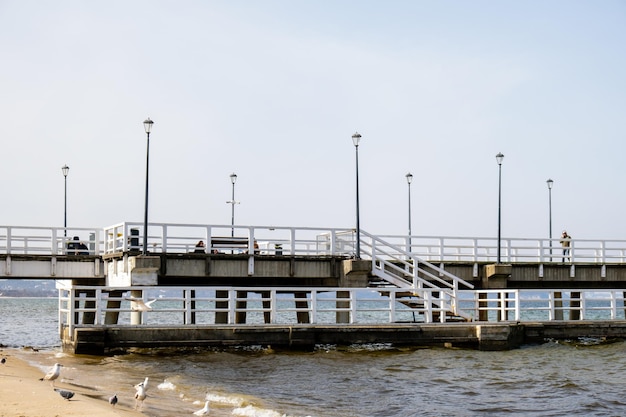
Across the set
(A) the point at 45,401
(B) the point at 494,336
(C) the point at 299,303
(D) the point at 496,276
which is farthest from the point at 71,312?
(D) the point at 496,276

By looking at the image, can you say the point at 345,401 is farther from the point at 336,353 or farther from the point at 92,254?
the point at 92,254

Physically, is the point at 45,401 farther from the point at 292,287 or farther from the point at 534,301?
the point at 534,301

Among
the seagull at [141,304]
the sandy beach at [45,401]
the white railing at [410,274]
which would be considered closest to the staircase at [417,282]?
the white railing at [410,274]

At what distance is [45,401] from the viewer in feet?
48.0

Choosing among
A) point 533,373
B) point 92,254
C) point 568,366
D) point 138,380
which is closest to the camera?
point 138,380

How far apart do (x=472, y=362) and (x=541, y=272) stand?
14638 millimetres

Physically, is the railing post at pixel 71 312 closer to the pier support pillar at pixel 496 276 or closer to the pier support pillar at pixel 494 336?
the pier support pillar at pixel 494 336

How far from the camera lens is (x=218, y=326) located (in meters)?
26.5

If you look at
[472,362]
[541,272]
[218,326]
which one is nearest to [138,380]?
[218,326]

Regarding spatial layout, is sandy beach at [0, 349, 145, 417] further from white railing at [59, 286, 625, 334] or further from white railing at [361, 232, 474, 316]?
white railing at [361, 232, 474, 316]

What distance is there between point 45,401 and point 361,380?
9275 mm

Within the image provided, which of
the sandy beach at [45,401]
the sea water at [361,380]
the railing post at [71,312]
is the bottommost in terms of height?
the sea water at [361,380]

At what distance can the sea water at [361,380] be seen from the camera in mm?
18281

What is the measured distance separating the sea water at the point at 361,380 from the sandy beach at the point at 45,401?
0.59 meters
